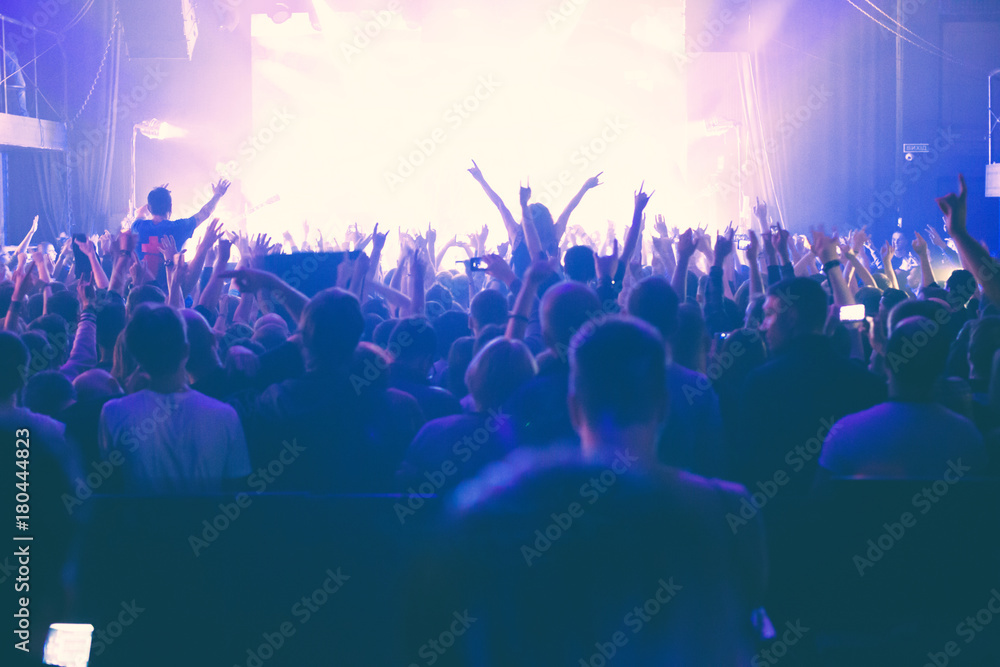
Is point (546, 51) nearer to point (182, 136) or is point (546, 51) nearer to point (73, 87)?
point (182, 136)

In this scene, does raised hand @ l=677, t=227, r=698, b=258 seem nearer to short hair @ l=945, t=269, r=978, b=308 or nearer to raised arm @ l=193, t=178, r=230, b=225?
short hair @ l=945, t=269, r=978, b=308

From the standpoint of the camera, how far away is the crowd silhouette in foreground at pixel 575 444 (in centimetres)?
152

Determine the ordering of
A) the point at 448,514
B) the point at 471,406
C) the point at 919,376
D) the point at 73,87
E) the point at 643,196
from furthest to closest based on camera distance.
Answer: the point at 73,87 < the point at 643,196 < the point at 471,406 < the point at 919,376 < the point at 448,514

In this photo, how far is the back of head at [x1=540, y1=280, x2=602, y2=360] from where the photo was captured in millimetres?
2914

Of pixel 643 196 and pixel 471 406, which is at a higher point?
pixel 643 196

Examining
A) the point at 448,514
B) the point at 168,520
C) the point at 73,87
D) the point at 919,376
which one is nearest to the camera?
the point at 448,514

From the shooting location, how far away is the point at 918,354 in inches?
102

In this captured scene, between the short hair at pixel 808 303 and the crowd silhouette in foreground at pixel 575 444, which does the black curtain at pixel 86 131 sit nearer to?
the crowd silhouette in foreground at pixel 575 444

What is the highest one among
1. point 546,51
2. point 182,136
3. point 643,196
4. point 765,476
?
point 546,51

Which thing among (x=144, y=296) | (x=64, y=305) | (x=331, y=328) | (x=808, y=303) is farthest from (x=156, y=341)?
(x=64, y=305)

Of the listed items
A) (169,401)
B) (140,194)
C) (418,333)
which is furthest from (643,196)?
(140,194)

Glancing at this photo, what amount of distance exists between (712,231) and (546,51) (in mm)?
4571

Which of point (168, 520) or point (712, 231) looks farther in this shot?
point (712, 231)

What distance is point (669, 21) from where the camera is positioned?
1702 cm
